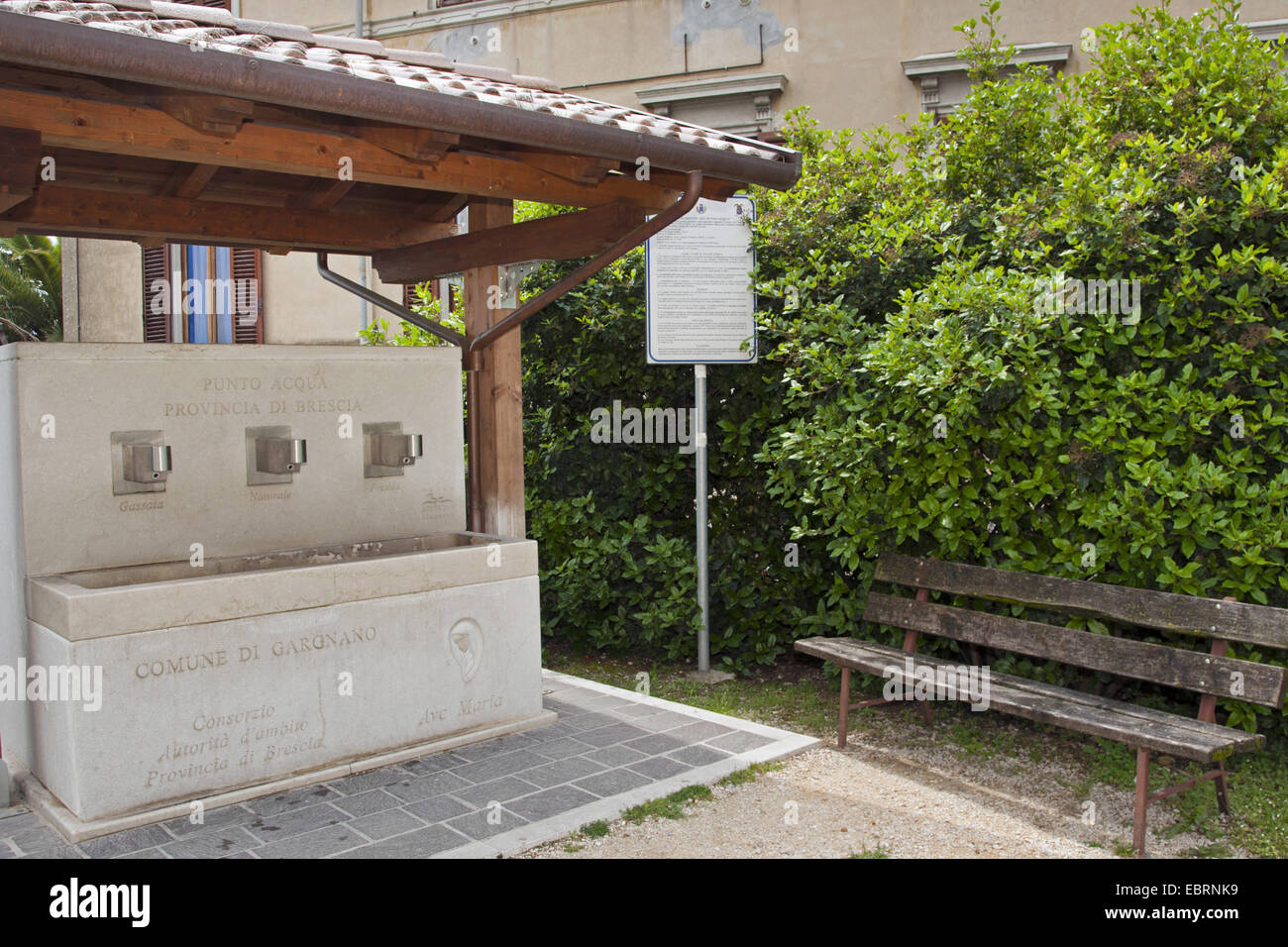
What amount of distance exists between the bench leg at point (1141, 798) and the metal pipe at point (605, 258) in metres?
2.76

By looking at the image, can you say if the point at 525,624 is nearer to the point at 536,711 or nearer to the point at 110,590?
the point at 536,711

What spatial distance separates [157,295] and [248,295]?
8.18 ft

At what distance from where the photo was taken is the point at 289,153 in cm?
422

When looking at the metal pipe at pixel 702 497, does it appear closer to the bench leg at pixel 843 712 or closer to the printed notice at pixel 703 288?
the printed notice at pixel 703 288

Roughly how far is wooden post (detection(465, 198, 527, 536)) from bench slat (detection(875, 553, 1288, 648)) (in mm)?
1864

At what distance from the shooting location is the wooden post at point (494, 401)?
554cm

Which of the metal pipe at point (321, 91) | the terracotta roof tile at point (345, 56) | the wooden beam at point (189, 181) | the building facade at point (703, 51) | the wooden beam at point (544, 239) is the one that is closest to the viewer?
the metal pipe at point (321, 91)

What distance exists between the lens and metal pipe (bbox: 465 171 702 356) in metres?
4.75

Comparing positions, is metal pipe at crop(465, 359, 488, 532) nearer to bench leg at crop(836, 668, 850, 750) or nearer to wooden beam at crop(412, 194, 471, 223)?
wooden beam at crop(412, 194, 471, 223)

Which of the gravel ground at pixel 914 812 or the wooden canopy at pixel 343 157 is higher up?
the wooden canopy at pixel 343 157

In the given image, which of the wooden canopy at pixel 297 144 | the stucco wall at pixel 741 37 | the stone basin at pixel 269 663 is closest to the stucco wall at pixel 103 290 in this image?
the stucco wall at pixel 741 37

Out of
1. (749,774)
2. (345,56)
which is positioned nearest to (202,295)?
(345,56)

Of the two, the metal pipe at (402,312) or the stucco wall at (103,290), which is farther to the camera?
the stucco wall at (103,290)
